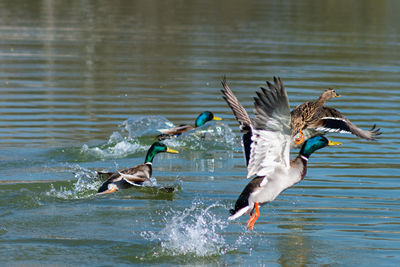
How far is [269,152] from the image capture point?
7.84 m

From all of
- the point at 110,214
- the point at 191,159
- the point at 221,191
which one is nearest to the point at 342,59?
the point at 191,159

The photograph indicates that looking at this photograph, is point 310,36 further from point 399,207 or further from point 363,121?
point 399,207

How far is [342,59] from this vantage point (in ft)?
75.5

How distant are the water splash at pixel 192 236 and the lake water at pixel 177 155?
0.07 ft

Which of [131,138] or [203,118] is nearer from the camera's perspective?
[131,138]

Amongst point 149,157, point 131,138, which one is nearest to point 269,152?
point 149,157

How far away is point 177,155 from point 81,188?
264 cm

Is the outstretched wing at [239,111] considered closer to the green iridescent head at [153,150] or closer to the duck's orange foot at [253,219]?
the duck's orange foot at [253,219]

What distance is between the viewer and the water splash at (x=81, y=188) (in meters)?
9.52

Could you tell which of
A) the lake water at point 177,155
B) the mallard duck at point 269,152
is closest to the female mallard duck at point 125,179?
the lake water at point 177,155

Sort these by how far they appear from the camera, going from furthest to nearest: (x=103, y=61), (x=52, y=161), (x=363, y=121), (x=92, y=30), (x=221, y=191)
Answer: (x=92, y=30) → (x=103, y=61) → (x=363, y=121) → (x=52, y=161) → (x=221, y=191)

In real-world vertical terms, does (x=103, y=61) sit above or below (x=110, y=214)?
above

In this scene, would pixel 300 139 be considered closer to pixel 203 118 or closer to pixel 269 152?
pixel 203 118

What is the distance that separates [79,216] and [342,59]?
15.6m
